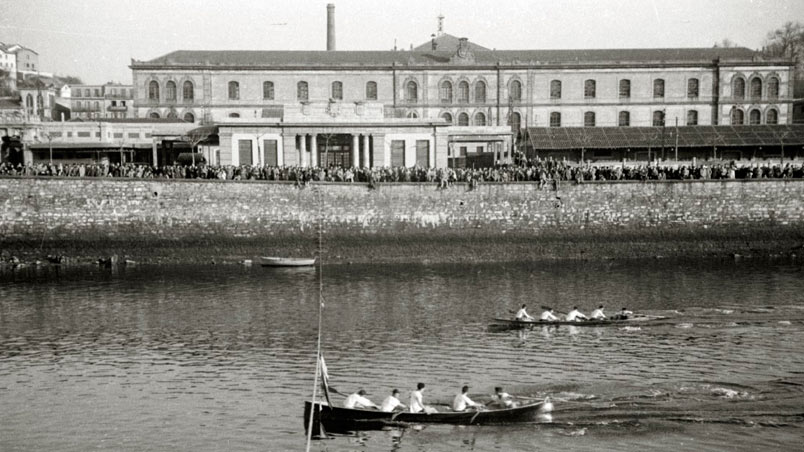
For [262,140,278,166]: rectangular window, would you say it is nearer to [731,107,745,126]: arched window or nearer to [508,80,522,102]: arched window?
[508,80,522,102]: arched window

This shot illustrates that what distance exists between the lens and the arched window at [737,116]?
84250 mm

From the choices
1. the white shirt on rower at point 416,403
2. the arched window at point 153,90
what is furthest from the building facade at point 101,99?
the white shirt on rower at point 416,403

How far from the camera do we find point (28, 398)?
85.3 feet

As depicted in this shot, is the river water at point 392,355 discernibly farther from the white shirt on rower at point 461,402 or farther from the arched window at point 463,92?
the arched window at point 463,92

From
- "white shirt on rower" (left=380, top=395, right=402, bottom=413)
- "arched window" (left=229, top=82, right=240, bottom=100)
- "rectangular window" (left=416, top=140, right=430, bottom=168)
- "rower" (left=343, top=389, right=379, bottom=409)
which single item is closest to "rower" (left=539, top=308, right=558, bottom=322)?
"white shirt on rower" (left=380, top=395, right=402, bottom=413)

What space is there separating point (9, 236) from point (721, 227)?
42055 millimetres

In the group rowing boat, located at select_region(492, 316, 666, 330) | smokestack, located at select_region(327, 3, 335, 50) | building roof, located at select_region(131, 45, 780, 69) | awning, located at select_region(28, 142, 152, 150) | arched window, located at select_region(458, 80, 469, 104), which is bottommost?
rowing boat, located at select_region(492, 316, 666, 330)

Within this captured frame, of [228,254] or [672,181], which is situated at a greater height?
[672,181]

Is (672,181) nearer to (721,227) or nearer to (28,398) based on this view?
(721,227)

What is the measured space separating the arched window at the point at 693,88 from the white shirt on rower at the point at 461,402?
2662 inches

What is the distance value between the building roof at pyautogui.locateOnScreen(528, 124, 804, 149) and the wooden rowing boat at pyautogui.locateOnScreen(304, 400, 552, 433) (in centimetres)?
5021

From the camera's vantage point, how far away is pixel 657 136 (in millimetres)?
73562

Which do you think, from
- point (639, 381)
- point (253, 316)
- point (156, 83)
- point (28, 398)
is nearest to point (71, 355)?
point (28, 398)

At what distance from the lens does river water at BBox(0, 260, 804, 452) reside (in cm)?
2292
